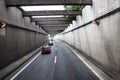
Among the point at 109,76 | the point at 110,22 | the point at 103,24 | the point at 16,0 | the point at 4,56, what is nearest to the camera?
the point at 109,76

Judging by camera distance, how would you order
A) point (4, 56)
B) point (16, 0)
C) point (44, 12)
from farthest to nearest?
point (44, 12), point (16, 0), point (4, 56)

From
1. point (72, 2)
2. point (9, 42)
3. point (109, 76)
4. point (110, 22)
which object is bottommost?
point (109, 76)

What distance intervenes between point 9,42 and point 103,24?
29.8ft

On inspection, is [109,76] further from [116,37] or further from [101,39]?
[101,39]

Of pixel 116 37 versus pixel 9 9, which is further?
pixel 9 9

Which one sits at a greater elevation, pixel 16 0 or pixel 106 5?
pixel 16 0

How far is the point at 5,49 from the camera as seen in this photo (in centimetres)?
1276

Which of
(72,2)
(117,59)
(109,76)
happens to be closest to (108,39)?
(117,59)

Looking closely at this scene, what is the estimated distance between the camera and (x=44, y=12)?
752 inches

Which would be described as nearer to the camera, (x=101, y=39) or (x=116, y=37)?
(x=116, y=37)

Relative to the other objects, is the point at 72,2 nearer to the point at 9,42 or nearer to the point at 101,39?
the point at 101,39

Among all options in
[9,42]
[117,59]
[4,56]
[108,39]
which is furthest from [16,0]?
[117,59]

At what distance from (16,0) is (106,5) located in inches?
327

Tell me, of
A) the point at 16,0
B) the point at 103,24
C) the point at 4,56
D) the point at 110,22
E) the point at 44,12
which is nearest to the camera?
the point at 110,22
